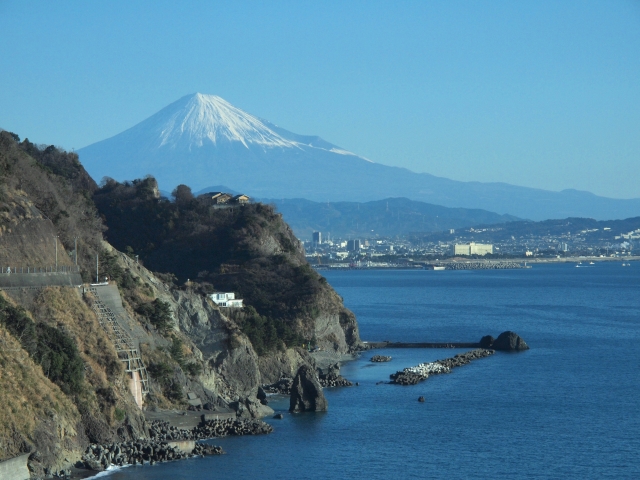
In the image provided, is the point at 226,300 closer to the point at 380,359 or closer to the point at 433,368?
the point at 380,359

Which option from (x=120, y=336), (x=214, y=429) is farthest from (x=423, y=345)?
(x=120, y=336)

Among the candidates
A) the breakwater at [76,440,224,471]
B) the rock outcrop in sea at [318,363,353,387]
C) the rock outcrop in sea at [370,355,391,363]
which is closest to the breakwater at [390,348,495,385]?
the rock outcrop in sea at [318,363,353,387]

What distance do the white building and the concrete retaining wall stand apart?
2866 centimetres

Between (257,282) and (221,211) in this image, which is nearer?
(257,282)

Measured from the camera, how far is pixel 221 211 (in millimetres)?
77750

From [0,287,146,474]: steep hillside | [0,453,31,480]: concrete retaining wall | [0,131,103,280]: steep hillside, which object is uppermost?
Answer: [0,131,103,280]: steep hillside

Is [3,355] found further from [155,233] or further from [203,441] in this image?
[155,233]

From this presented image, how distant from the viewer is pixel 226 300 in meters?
58.5

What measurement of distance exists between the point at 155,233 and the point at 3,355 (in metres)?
44.2

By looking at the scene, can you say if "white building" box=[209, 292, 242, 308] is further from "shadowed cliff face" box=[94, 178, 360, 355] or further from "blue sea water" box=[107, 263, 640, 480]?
"blue sea water" box=[107, 263, 640, 480]

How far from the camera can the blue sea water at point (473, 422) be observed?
109ft

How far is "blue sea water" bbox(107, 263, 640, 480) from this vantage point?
33250mm

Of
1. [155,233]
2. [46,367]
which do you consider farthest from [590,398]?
[155,233]

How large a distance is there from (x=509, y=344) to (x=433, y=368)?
11.0 meters
